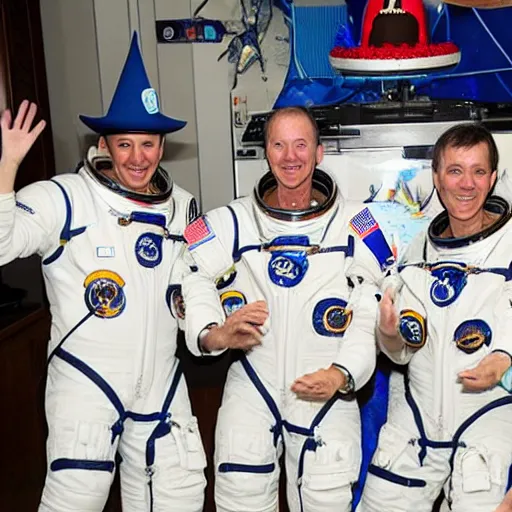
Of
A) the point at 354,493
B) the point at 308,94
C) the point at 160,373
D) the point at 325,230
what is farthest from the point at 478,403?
the point at 308,94

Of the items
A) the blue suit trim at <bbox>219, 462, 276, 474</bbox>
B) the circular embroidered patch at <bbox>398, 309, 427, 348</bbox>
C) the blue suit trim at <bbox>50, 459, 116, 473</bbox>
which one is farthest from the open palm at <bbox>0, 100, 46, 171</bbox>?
the circular embroidered patch at <bbox>398, 309, 427, 348</bbox>

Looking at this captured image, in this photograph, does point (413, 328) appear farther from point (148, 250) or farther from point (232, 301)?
point (148, 250)

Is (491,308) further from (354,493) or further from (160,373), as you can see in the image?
(160,373)

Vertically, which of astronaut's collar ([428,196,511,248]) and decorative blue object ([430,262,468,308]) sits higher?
astronaut's collar ([428,196,511,248])

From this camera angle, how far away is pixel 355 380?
69.6 inches

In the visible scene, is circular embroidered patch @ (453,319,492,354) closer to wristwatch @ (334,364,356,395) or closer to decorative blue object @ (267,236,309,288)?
wristwatch @ (334,364,356,395)

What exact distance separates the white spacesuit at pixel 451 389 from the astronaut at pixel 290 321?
0.09 metres

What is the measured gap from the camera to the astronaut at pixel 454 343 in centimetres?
174

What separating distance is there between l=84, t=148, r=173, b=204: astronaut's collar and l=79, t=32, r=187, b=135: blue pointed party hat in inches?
3.2

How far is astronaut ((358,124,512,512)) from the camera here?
1.74 m

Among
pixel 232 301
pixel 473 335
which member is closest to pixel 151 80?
pixel 232 301

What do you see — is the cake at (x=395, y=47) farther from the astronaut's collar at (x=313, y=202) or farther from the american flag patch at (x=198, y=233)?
the american flag patch at (x=198, y=233)

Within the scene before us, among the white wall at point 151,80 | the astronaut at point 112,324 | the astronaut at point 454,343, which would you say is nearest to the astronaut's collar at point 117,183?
the astronaut at point 112,324

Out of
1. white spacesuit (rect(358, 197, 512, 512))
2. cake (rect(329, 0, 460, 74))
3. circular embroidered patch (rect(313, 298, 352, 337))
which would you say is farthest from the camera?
cake (rect(329, 0, 460, 74))
